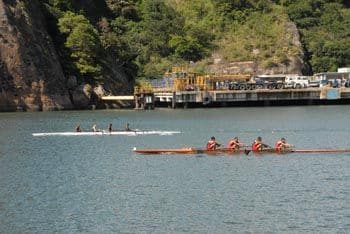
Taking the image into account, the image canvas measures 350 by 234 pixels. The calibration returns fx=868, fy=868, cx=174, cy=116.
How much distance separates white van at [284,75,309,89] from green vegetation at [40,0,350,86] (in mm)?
10059

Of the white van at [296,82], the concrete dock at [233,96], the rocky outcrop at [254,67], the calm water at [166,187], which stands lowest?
the calm water at [166,187]

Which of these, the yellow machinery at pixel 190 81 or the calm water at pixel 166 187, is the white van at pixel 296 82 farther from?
the calm water at pixel 166 187

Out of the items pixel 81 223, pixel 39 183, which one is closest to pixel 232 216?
pixel 81 223

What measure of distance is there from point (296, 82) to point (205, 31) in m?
29.6

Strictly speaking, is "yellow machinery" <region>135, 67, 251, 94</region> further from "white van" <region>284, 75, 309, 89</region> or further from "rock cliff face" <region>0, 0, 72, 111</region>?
"rock cliff face" <region>0, 0, 72, 111</region>

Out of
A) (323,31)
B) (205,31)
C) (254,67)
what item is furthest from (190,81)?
(323,31)

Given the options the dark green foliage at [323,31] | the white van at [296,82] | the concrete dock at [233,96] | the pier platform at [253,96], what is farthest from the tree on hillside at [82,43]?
the dark green foliage at [323,31]

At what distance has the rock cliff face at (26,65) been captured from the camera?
140750 mm

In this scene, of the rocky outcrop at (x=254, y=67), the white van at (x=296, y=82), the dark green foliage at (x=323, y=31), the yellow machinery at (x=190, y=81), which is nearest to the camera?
the yellow machinery at (x=190, y=81)

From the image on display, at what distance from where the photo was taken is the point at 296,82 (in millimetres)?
159000

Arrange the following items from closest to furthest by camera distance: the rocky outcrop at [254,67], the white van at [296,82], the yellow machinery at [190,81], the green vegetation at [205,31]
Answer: the yellow machinery at [190,81] < the white van at [296,82] < the green vegetation at [205,31] < the rocky outcrop at [254,67]

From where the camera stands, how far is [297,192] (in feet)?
174

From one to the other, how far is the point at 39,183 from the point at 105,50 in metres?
105

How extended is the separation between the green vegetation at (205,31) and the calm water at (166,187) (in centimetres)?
7506
